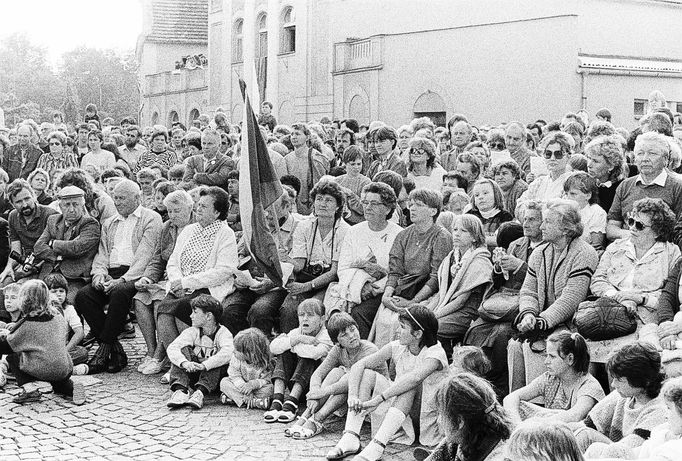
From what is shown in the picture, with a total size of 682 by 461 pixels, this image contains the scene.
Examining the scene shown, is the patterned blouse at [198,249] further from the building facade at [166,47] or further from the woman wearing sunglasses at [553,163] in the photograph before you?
the building facade at [166,47]

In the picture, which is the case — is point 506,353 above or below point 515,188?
below

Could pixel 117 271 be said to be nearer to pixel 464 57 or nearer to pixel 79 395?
pixel 79 395

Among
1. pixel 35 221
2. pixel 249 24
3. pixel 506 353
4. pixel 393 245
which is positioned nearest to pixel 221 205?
pixel 393 245

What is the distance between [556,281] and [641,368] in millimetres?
1767

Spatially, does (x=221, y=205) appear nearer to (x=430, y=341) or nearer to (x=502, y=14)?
→ (x=430, y=341)

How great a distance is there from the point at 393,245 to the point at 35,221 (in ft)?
15.3

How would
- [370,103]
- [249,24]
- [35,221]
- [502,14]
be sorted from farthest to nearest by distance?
[249,24]
[370,103]
[502,14]
[35,221]

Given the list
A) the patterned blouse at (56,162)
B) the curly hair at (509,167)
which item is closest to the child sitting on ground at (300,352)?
the curly hair at (509,167)

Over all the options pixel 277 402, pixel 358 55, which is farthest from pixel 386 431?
pixel 358 55

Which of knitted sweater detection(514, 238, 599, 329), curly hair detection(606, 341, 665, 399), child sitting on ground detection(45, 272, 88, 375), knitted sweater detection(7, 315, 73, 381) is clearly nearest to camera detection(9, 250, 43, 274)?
child sitting on ground detection(45, 272, 88, 375)

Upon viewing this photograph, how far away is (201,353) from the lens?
8.83 m

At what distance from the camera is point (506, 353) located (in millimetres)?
7535

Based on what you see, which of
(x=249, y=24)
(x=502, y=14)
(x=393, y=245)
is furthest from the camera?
(x=249, y=24)

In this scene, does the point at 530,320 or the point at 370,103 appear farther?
the point at 370,103
